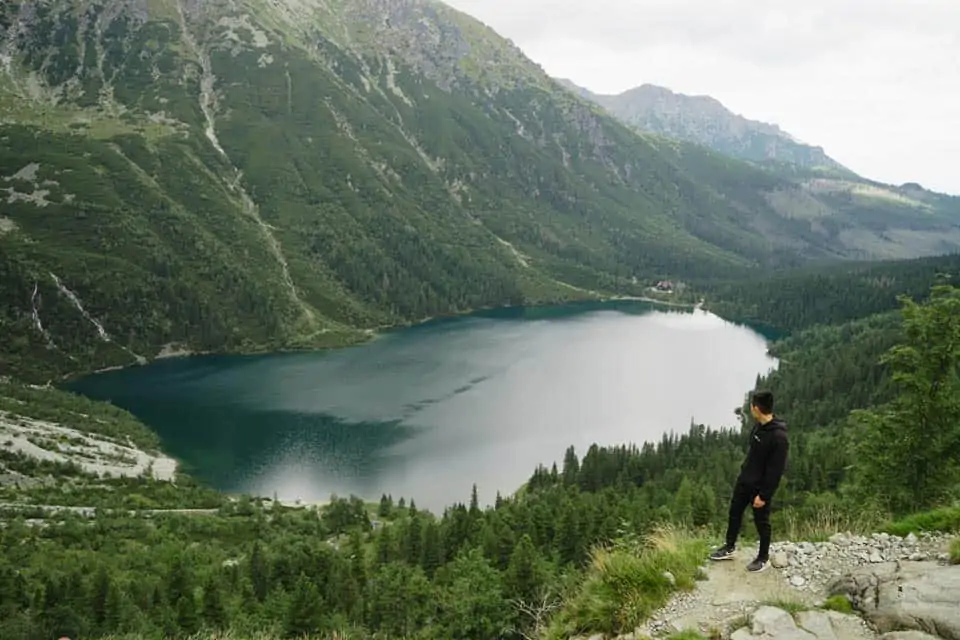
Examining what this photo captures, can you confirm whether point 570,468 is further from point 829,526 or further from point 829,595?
point 829,595

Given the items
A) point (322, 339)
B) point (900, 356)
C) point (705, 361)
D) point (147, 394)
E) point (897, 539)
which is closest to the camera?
point (897, 539)

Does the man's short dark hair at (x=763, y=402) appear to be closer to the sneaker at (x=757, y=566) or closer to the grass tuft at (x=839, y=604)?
the sneaker at (x=757, y=566)

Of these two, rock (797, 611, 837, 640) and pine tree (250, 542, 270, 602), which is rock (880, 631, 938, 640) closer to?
rock (797, 611, 837, 640)

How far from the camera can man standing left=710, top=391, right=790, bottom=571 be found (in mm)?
12500

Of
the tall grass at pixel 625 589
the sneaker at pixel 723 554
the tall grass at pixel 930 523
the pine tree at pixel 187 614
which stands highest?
the tall grass at pixel 930 523

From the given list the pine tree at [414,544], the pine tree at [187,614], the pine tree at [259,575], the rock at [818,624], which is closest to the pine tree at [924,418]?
the rock at [818,624]

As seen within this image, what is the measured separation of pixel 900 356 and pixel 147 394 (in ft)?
483

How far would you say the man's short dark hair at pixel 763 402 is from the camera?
1264 centimetres

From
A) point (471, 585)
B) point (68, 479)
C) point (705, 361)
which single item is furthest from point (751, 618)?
point (705, 361)

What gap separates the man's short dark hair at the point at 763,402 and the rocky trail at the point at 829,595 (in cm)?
275

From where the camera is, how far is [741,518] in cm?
1268

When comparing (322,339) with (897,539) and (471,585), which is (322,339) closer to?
(471,585)

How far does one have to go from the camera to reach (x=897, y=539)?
520 inches

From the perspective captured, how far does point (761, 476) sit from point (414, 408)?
121746 millimetres
